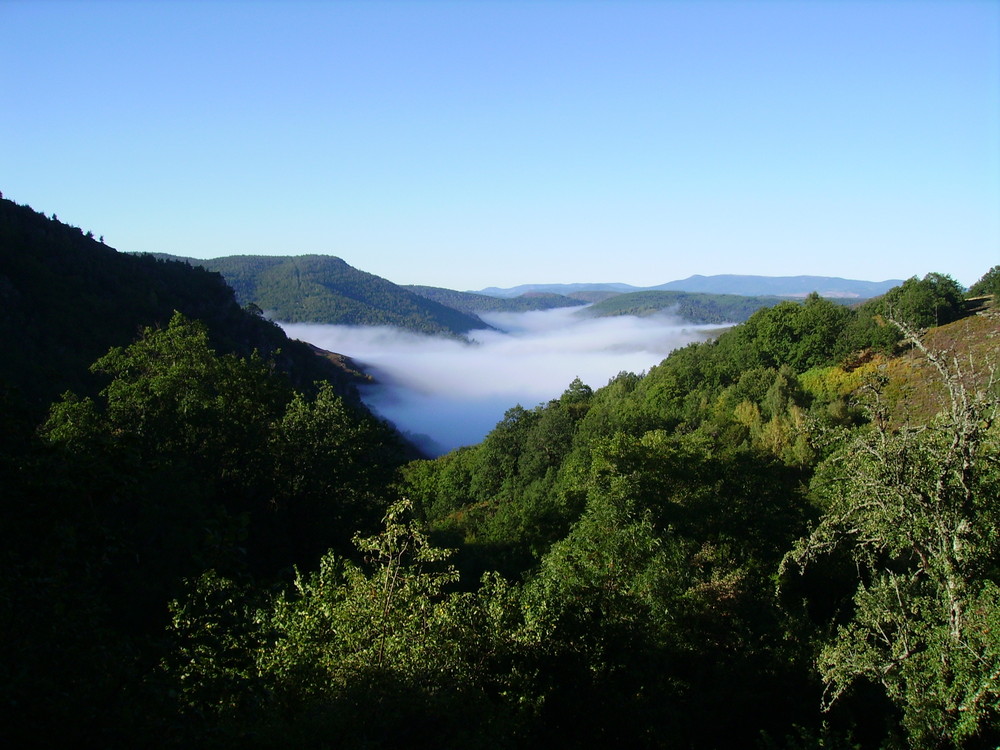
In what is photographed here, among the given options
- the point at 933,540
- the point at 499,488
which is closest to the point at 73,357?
the point at 499,488

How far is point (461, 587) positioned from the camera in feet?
59.3

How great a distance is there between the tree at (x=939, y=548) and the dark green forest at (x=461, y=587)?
1.9 inches

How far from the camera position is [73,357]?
55438 mm

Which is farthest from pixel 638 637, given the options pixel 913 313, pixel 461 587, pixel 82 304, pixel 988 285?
pixel 82 304

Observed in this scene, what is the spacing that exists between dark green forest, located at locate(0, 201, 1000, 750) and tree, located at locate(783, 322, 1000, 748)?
48 millimetres

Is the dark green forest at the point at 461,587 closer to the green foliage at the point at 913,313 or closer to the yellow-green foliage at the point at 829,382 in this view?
the yellow-green foliage at the point at 829,382

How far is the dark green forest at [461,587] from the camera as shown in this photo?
5.70 meters

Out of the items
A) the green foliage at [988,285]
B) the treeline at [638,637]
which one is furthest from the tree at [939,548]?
the green foliage at [988,285]

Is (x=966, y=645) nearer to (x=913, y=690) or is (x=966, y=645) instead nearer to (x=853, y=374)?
(x=913, y=690)

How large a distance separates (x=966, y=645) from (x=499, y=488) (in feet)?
158

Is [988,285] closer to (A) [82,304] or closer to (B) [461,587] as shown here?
(B) [461,587]

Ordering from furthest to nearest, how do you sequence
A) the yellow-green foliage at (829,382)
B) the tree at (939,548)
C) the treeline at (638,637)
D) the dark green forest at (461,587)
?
the yellow-green foliage at (829,382)
the tree at (939,548)
the treeline at (638,637)
the dark green forest at (461,587)

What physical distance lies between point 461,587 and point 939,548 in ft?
40.3

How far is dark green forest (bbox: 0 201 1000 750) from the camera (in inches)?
224
